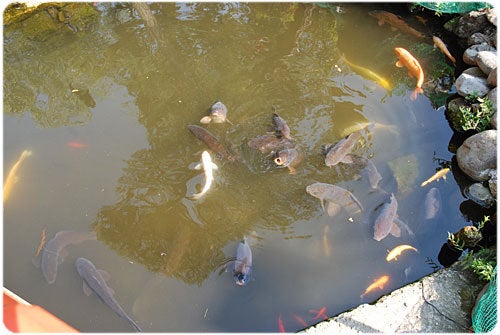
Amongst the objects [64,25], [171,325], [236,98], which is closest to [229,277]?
[171,325]

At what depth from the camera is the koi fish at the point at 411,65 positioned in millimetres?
5996

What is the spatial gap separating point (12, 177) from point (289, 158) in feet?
9.13

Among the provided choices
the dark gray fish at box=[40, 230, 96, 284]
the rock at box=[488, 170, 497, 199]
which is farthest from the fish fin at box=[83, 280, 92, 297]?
the rock at box=[488, 170, 497, 199]

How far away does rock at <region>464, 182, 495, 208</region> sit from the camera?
15.6ft

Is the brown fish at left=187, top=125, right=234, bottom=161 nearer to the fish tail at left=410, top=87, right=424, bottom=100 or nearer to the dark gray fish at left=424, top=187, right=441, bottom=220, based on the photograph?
the dark gray fish at left=424, top=187, right=441, bottom=220

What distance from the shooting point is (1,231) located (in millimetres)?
4461

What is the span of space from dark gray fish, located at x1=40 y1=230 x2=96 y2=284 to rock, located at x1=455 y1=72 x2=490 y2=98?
435cm

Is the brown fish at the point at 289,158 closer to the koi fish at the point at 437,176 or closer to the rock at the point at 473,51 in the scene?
the koi fish at the point at 437,176

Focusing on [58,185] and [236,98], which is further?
[236,98]

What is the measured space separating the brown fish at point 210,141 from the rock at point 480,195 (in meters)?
2.42

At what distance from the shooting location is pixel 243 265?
4016mm

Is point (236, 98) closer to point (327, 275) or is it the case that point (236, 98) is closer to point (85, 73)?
point (85, 73)

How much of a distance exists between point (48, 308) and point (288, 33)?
15.7 feet

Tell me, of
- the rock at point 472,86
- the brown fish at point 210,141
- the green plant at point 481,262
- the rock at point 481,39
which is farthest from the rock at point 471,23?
the brown fish at point 210,141
